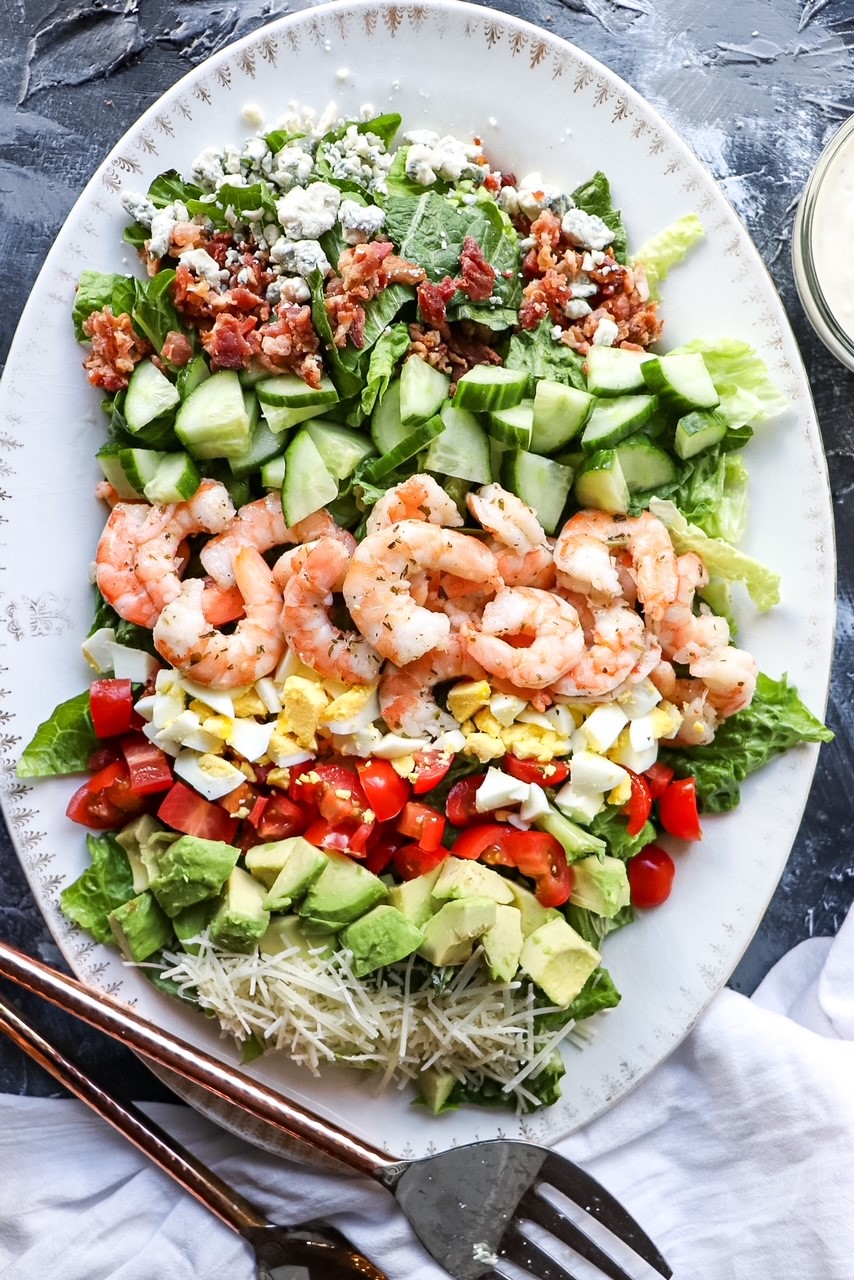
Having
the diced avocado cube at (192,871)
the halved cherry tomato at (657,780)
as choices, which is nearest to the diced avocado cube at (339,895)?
the diced avocado cube at (192,871)

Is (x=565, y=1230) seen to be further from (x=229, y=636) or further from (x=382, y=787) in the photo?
(x=229, y=636)

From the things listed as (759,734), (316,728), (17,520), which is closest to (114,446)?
(17,520)

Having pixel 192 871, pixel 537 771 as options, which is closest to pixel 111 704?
pixel 192 871

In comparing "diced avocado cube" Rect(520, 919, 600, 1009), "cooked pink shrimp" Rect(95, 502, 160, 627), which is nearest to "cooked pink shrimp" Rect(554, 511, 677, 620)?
"diced avocado cube" Rect(520, 919, 600, 1009)

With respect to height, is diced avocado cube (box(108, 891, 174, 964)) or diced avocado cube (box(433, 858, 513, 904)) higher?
diced avocado cube (box(433, 858, 513, 904))

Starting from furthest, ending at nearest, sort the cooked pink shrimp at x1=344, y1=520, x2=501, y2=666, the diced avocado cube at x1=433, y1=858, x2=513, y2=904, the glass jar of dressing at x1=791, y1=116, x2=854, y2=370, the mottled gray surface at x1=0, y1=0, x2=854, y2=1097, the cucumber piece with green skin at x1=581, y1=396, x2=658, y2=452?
the mottled gray surface at x1=0, y1=0, x2=854, y2=1097 → the glass jar of dressing at x1=791, y1=116, x2=854, y2=370 → the cucumber piece with green skin at x1=581, y1=396, x2=658, y2=452 → the diced avocado cube at x1=433, y1=858, x2=513, y2=904 → the cooked pink shrimp at x1=344, y1=520, x2=501, y2=666

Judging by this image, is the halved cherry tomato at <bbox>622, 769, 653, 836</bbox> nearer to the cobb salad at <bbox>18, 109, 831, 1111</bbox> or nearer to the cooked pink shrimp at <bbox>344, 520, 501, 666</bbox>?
the cobb salad at <bbox>18, 109, 831, 1111</bbox>

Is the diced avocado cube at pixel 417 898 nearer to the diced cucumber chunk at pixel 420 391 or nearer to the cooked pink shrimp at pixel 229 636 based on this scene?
the cooked pink shrimp at pixel 229 636
